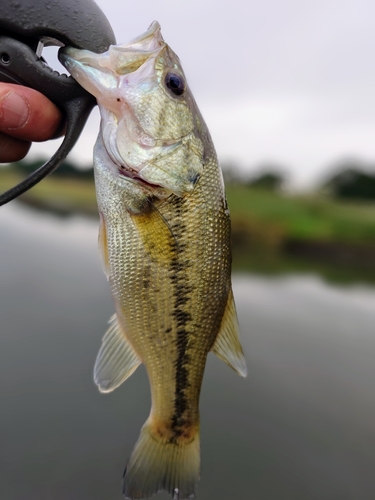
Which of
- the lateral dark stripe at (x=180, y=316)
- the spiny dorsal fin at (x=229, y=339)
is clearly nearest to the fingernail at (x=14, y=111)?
the lateral dark stripe at (x=180, y=316)

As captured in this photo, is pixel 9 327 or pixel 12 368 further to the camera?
pixel 9 327

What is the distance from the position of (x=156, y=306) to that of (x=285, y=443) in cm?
446

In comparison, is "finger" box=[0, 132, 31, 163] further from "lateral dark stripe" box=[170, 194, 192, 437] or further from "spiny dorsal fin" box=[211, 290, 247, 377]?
"spiny dorsal fin" box=[211, 290, 247, 377]

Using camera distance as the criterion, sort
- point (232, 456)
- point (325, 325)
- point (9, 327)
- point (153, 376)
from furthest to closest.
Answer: point (325, 325) < point (9, 327) < point (232, 456) < point (153, 376)

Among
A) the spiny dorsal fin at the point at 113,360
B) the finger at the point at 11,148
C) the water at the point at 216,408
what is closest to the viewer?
the finger at the point at 11,148

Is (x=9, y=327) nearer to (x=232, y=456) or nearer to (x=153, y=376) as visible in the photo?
(x=232, y=456)

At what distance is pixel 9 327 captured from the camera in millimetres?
6957

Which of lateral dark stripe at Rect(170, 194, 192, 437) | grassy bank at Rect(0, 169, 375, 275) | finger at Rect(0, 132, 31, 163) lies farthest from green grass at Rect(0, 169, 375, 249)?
finger at Rect(0, 132, 31, 163)

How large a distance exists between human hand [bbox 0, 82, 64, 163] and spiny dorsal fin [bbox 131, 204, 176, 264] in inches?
15.3

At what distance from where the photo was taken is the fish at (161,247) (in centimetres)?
133

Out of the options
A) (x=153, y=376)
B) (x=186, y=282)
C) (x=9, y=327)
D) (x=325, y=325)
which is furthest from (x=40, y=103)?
(x=325, y=325)

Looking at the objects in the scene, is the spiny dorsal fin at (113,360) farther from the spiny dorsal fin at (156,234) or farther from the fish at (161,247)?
the spiny dorsal fin at (156,234)

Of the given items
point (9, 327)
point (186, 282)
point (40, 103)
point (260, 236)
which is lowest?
point (9, 327)

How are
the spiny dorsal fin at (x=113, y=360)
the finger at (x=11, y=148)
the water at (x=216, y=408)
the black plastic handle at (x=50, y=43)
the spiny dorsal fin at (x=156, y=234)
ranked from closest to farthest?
the black plastic handle at (x=50, y=43), the finger at (x=11, y=148), the spiny dorsal fin at (x=156, y=234), the spiny dorsal fin at (x=113, y=360), the water at (x=216, y=408)
